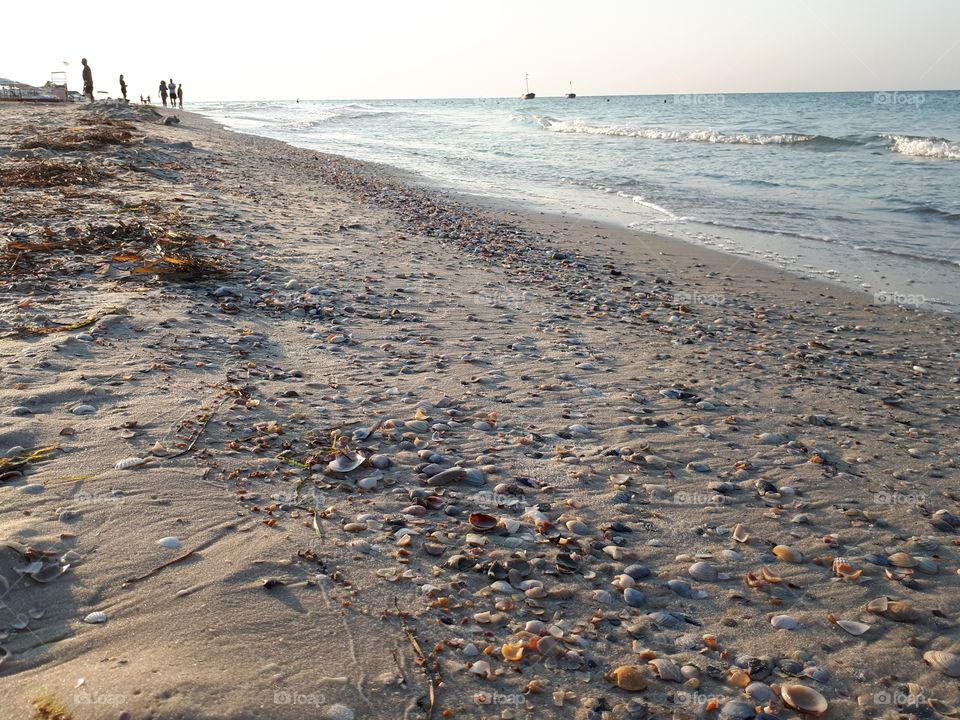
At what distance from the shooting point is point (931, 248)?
1121cm

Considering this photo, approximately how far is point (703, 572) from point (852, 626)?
2.12 feet

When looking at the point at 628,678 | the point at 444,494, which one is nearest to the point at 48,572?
the point at 444,494

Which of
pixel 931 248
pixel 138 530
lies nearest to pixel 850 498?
pixel 138 530

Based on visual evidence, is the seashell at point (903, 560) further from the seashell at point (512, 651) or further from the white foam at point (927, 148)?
the white foam at point (927, 148)

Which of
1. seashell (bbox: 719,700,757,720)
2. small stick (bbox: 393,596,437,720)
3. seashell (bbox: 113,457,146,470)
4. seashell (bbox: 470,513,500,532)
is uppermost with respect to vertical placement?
seashell (bbox: 113,457,146,470)

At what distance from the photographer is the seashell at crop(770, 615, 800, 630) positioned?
9.57 feet

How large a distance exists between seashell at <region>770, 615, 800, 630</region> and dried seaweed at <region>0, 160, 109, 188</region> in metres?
10.8

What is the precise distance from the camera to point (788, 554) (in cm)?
339

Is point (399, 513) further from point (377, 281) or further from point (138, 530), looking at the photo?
point (377, 281)

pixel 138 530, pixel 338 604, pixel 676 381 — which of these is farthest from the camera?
pixel 676 381

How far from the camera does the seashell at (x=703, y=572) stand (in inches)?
126

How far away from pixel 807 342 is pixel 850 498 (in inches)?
127

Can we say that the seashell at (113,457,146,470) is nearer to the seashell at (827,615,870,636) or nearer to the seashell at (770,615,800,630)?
the seashell at (770,615,800,630)

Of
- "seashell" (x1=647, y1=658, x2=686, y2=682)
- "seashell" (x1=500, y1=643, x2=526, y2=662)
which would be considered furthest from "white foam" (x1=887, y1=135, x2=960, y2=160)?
"seashell" (x1=500, y1=643, x2=526, y2=662)
